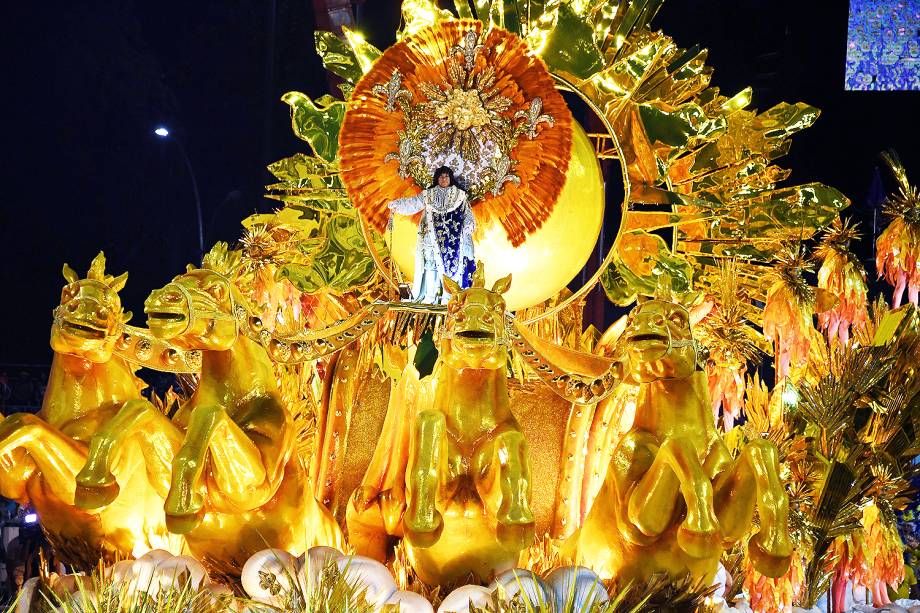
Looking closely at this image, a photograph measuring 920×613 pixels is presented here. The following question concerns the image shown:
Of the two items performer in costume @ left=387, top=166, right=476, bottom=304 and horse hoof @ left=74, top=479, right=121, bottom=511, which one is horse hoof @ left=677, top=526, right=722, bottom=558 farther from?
horse hoof @ left=74, top=479, right=121, bottom=511

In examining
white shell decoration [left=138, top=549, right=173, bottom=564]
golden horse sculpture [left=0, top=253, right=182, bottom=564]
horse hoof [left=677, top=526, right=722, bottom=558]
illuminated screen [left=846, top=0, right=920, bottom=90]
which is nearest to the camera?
horse hoof [left=677, top=526, right=722, bottom=558]

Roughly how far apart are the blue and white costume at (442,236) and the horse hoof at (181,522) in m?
0.82

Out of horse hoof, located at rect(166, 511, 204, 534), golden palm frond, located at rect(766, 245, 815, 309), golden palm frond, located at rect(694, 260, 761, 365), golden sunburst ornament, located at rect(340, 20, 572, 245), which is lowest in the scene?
horse hoof, located at rect(166, 511, 204, 534)

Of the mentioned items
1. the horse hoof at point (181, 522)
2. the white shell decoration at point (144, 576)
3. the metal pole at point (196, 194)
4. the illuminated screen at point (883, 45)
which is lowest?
the white shell decoration at point (144, 576)

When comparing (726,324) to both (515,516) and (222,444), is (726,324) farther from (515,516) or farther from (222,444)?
(222,444)

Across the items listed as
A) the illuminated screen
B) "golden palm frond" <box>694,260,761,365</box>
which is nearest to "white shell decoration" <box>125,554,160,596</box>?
"golden palm frond" <box>694,260,761,365</box>

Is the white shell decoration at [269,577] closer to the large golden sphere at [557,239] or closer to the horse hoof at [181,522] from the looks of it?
the horse hoof at [181,522]

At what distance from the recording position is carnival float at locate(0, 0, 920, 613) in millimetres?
2105

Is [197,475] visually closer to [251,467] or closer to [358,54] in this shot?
[251,467]

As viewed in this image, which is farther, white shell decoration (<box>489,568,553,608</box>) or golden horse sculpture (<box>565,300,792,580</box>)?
golden horse sculpture (<box>565,300,792,580</box>)

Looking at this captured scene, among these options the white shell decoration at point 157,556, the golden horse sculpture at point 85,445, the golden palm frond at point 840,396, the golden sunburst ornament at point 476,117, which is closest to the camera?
the white shell decoration at point 157,556

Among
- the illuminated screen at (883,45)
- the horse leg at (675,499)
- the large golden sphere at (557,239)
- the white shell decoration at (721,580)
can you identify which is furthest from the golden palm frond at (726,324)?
the illuminated screen at (883,45)

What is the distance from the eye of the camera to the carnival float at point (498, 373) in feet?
6.91

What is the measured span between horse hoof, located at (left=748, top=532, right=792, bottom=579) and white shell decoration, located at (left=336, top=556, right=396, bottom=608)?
2.57ft
